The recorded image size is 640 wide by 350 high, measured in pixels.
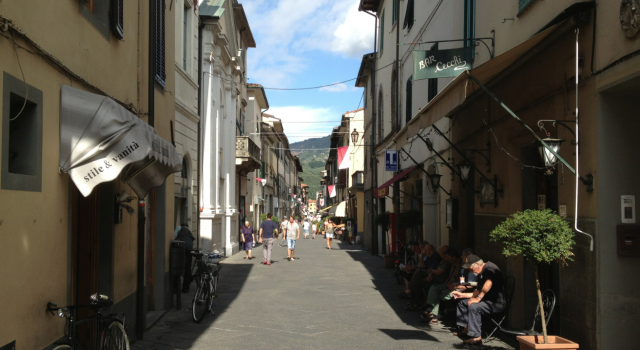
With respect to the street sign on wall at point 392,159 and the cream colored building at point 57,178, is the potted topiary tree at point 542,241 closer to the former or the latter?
the cream colored building at point 57,178

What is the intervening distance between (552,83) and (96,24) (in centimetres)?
525

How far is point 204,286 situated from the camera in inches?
390

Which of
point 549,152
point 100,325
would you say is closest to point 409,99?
point 549,152

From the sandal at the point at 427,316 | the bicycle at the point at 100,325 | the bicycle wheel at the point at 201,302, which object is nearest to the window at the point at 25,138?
the bicycle at the point at 100,325

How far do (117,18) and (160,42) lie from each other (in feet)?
10.8

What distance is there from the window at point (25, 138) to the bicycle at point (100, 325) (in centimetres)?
108

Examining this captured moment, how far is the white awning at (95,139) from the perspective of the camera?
545 centimetres

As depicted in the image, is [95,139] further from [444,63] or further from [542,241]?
[444,63]

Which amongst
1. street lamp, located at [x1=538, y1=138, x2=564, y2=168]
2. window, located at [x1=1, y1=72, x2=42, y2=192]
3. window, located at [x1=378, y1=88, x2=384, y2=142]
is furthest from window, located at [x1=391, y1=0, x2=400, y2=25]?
window, located at [x1=1, y1=72, x2=42, y2=192]

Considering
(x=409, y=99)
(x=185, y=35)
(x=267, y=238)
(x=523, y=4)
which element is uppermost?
(x=185, y=35)

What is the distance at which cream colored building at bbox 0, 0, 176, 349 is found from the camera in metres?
4.43

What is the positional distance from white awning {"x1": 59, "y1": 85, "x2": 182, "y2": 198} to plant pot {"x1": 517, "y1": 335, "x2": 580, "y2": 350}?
4197 millimetres

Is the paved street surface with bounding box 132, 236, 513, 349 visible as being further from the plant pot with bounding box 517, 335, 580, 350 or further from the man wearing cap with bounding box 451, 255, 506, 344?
the plant pot with bounding box 517, 335, 580, 350

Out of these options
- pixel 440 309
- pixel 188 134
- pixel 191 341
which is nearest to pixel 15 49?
pixel 191 341
